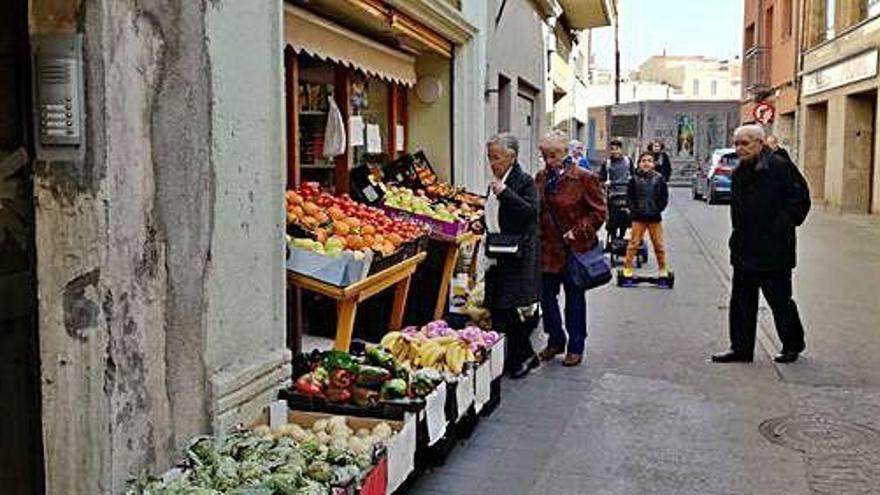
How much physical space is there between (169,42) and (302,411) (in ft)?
6.34

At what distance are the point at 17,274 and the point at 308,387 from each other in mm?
1712

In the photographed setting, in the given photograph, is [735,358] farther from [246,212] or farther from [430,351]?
[246,212]

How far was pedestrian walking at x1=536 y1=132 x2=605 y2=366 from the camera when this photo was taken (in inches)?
276

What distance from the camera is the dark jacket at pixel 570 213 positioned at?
700cm

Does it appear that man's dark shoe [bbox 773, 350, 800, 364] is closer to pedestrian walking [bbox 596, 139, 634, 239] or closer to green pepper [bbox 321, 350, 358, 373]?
green pepper [bbox 321, 350, 358, 373]

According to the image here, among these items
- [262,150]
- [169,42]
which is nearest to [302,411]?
[262,150]

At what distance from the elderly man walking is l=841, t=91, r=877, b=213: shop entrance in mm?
18508

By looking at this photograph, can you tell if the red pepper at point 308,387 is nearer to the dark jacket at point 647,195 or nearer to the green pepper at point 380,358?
the green pepper at point 380,358

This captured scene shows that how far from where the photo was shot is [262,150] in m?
4.57

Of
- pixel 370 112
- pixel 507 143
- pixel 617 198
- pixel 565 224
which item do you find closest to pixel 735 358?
pixel 565 224

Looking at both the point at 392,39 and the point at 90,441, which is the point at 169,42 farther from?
the point at 392,39

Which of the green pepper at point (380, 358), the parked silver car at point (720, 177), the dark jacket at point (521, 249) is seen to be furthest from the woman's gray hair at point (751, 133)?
the parked silver car at point (720, 177)

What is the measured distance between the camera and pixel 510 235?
656 centimetres

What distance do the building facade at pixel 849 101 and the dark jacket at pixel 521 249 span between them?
1745cm
